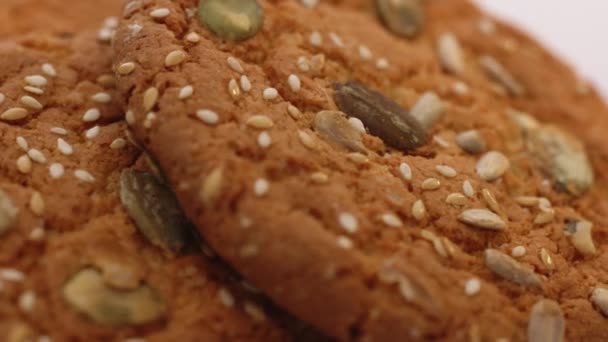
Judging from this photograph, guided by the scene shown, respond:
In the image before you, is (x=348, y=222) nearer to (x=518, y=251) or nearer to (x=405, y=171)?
(x=405, y=171)

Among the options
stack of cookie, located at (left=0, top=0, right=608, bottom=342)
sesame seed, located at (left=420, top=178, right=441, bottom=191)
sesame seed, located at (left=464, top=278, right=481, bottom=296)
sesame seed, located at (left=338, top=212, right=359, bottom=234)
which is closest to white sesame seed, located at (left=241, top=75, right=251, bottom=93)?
stack of cookie, located at (left=0, top=0, right=608, bottom=342)

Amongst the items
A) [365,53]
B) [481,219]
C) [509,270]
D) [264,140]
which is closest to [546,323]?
[509,270]

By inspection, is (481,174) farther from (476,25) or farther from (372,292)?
(476,25)

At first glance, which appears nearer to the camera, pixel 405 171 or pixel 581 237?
pixel 405 171

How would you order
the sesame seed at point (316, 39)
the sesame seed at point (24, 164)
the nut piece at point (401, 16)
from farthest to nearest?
1. the nut piece at point (401, 16)
2. the sesame seed at point (316, 39)
3. the sesame seed at point (24, 164)

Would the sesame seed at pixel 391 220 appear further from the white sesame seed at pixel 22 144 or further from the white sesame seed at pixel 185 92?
the white sesame seed at pixel 22 144

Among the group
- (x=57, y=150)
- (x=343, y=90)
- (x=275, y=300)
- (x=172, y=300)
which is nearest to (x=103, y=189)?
(x=57, y=150)

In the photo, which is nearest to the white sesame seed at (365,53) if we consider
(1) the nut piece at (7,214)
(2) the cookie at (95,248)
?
(2) the cookie at (95,248)
